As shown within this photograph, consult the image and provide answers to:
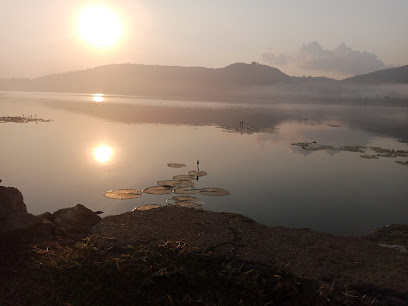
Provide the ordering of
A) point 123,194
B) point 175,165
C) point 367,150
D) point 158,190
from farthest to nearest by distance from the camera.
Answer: point 367,150 → point 175,165 → point 158,190 → point 123,194

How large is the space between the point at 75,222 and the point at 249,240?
21.1 feet

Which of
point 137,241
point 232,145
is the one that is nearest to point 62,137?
point 232,145

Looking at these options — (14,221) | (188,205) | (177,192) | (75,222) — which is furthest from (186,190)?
(14,221)

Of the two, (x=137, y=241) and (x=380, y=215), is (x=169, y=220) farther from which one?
(x=380, y=215)

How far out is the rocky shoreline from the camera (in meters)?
8.82

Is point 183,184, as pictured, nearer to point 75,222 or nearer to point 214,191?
point 214,191

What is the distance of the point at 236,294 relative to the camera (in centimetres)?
801

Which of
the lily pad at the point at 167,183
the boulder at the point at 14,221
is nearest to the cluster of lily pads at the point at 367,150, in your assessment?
the lily pad at the point at 167,183

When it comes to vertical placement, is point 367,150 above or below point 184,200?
above

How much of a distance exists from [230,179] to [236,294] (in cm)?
1573

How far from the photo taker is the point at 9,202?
11.1m

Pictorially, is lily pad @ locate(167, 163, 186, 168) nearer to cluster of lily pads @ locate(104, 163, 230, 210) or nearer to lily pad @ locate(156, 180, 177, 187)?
cluster of lily pads @ locate(104, 163, 230, 210)

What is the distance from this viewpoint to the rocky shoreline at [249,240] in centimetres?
882

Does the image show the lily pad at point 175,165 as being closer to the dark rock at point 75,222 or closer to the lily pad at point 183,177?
the lily pad at point 183,177
